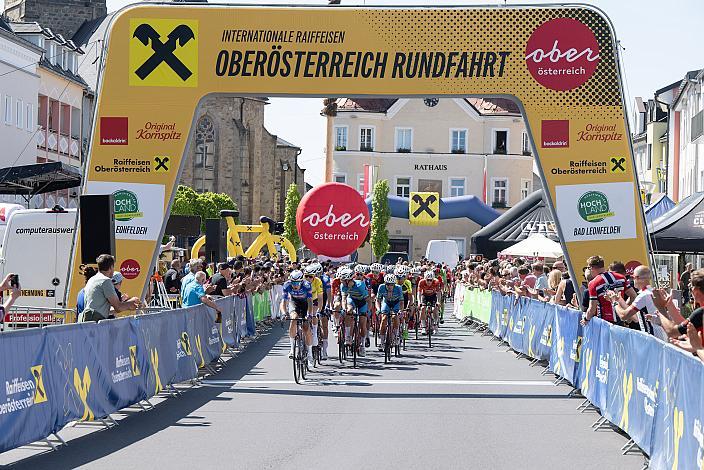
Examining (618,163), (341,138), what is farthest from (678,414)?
(341,138)

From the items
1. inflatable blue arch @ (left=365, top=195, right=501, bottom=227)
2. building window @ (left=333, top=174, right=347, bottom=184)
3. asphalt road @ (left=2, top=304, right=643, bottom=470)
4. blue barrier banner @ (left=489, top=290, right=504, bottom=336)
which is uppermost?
building window @ (left=333, top=174, right=347, bottom=184)

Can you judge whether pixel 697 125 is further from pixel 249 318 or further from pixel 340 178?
pixel 340 178

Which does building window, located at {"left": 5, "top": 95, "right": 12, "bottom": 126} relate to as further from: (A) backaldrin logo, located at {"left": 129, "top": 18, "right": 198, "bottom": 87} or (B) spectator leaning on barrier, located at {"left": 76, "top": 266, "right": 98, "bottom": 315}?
(B) spectator leaning on barrier, located at {"left": 76, "top": 266, "right": 98, "bottom": 315}

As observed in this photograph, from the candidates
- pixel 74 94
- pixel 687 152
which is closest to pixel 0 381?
pixel 687 152

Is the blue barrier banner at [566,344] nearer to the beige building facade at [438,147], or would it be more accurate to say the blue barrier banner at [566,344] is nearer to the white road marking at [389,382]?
the white road marking at [389,382]

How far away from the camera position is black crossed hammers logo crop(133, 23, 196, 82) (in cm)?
2066

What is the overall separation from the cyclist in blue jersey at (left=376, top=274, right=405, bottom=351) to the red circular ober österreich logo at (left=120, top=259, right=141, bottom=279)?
4890 millimetres

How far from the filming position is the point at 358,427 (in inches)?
536

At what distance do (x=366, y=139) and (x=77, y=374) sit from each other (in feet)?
265

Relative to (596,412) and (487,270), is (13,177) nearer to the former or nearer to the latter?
(487,270)

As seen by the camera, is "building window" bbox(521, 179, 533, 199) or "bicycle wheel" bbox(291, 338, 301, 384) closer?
"bicycle wheel" bbox(291, 338, 301, 384)

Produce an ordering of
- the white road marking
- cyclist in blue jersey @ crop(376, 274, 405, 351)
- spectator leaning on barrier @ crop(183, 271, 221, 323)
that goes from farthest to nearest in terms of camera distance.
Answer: cyclist in blue jersey @ crop(376, 274, 405, 351) < spectator leaning on barrier @ crop(183, 271, 221, 323) < the white road marking

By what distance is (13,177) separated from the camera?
27.5 meters

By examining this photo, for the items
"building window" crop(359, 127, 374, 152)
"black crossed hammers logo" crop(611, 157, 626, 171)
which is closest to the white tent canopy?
"black crossed hammers logo" crop(611, 157, 626, 171)
